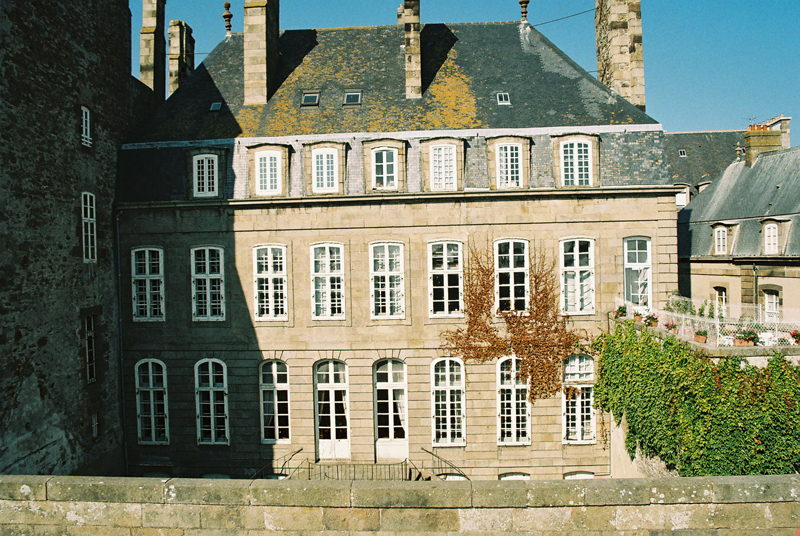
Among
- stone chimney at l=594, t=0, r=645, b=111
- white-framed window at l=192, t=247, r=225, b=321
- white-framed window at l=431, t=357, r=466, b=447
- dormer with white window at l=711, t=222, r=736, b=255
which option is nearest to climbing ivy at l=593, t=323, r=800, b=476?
white-framed window at l=431, t=357, r=466, b=447

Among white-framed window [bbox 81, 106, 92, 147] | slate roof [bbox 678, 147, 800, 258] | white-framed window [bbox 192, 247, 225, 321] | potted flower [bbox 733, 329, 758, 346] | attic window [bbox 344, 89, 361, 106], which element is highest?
attic window [bbox 344, 89, 361, 106]

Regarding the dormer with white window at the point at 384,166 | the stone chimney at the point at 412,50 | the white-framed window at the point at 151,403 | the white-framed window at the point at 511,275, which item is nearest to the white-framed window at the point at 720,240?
the white-framed window at the point at 511,275

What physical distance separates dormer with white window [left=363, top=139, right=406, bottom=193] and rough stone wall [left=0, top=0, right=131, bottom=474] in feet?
29.4

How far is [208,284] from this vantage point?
17.3 m

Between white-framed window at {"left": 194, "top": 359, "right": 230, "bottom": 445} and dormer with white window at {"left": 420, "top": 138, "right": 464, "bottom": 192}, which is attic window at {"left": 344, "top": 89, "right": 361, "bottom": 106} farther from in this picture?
white-framed window at {"left": 194, "top": 359, "right": 230, "bottom": 445}

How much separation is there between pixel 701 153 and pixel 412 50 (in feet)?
99.8

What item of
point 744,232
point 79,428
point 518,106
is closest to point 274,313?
point 79,428

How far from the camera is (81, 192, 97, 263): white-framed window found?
15.8 m

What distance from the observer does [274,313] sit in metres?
17.3

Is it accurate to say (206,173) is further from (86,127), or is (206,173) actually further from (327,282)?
(327,282)

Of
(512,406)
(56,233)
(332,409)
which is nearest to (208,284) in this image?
(56,233)

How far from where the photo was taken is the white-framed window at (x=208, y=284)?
1727 cm

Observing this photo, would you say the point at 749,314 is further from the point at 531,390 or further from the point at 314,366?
the point at 314,366

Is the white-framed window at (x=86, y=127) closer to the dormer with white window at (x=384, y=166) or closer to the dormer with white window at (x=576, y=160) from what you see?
the dormer with white window at (x=384, y=166)
